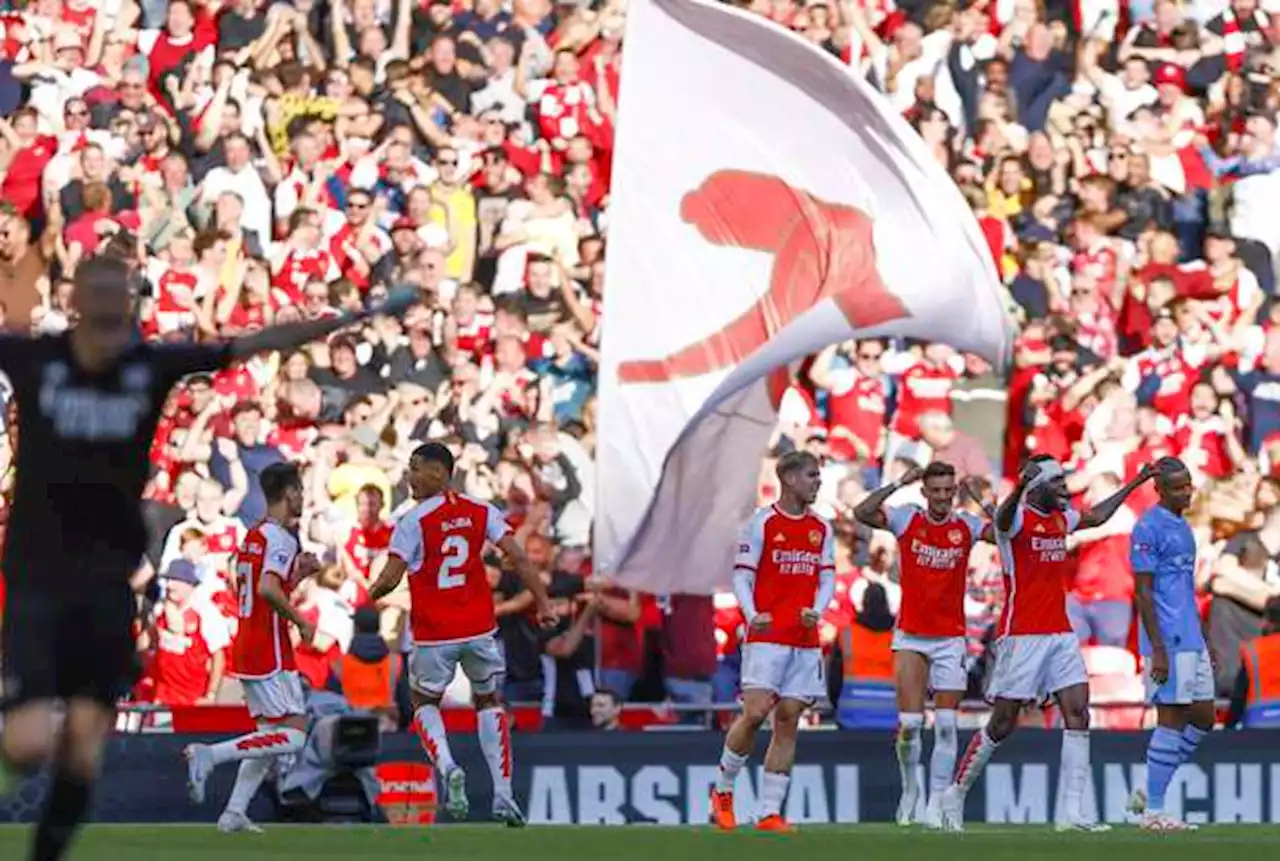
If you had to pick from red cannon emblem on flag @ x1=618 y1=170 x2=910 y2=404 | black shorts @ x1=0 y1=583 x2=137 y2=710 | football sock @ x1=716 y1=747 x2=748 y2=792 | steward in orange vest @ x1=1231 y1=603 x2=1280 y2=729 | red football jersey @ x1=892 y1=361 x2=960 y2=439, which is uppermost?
red cannon emblem on flag @ x1=618 y1=170 x2=910 y2=404

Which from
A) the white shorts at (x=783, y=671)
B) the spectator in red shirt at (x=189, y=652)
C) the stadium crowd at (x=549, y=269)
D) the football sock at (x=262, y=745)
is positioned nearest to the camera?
the football sock at (x=262, y=745)

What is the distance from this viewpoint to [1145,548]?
20.7 meters

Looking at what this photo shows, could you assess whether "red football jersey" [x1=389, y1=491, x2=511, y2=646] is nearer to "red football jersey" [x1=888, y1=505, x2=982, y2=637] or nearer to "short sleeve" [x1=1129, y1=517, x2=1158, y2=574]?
"red football jersey" [x1=888, y1=505, x2=982, y2=637]

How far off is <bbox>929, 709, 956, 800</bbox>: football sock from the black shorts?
31.2 ft

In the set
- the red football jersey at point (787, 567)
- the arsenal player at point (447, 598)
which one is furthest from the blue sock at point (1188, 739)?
the arsenal player at point (447, 598)

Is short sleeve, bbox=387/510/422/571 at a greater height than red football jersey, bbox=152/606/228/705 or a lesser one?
greater

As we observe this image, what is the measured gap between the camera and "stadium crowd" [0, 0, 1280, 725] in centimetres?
2433

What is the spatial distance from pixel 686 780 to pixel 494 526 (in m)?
3.11

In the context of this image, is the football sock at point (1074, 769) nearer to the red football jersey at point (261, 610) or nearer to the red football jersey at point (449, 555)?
the red football jersey at point (449, 555)

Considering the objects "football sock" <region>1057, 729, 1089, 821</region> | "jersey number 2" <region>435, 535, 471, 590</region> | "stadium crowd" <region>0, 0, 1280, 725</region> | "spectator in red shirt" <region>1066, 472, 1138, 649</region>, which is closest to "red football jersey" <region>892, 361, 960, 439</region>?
"stadium crowd" <region>0, 0, 1280, 725</region>

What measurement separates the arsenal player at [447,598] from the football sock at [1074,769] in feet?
10.6

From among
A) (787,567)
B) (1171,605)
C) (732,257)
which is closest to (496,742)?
(787,567)

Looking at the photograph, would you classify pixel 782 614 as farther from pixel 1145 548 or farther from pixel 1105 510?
pixel 1145 548

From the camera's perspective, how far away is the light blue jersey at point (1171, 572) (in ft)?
67.8
